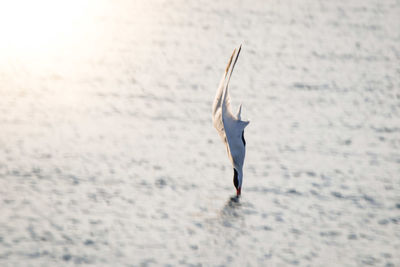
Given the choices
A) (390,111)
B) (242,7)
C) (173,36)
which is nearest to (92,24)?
(173,36)

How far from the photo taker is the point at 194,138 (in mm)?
11508

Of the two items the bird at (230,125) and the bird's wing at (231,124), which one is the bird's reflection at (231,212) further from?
the bird's wing at (231,124)

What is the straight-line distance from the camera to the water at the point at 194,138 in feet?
28.1

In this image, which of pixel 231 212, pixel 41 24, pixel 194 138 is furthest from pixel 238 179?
pixel 41 24

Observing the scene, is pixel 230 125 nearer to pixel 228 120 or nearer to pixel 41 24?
pixel 228 120

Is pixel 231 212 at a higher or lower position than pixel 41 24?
lower

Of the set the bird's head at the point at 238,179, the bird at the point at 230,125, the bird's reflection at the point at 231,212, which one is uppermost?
the bird at the point at 230,125

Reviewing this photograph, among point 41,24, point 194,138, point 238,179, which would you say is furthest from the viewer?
point 41,24

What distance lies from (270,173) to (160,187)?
1585mm

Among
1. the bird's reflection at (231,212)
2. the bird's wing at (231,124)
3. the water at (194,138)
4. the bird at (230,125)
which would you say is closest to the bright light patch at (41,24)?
the water at (194,138)

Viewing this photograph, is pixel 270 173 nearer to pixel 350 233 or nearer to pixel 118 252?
pixel 350 233

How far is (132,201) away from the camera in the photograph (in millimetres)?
9438

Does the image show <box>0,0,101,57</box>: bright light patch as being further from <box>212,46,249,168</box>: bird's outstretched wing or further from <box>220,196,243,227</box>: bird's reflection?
<box>220,196,243,227</box>: bird's reflection

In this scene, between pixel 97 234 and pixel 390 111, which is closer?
pixel 97 234
